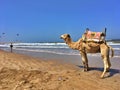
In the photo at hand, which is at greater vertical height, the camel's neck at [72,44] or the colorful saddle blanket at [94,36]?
the colorful saddle blanket at [94,36]

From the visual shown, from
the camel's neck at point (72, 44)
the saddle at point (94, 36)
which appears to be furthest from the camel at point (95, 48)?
the saddle at point (94, 36)

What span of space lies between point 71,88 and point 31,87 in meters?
1.11

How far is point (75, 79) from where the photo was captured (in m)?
8.17

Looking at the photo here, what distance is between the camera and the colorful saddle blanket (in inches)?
384

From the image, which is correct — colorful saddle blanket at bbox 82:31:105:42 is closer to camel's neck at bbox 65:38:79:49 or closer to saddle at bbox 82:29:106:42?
saddle at bbox 82:29:106:42

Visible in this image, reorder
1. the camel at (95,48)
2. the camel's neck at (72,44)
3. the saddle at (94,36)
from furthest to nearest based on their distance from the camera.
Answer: the camel's neck at (72,44), the saddle at (94,36), the camel at (95,48)

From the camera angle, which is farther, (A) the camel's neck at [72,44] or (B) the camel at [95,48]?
(A) the camel's neck at [72,44]

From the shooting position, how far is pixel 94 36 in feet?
32.6

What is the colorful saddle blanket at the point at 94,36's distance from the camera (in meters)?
9.76

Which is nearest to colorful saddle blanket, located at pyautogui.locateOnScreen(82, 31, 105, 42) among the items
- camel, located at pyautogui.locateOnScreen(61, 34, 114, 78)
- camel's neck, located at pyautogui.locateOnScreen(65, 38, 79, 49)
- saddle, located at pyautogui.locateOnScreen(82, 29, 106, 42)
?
saddle, located at pyautogui.locateOnScreen(82, 29, 106, 42)

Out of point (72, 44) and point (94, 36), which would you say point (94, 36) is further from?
point (72, 44)

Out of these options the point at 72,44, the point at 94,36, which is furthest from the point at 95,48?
the point at 72,44

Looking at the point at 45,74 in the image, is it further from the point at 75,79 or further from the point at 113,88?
the point at 113,88

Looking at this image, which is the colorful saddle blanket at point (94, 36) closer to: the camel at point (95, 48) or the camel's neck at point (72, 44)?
the camel at point (95, 48)
